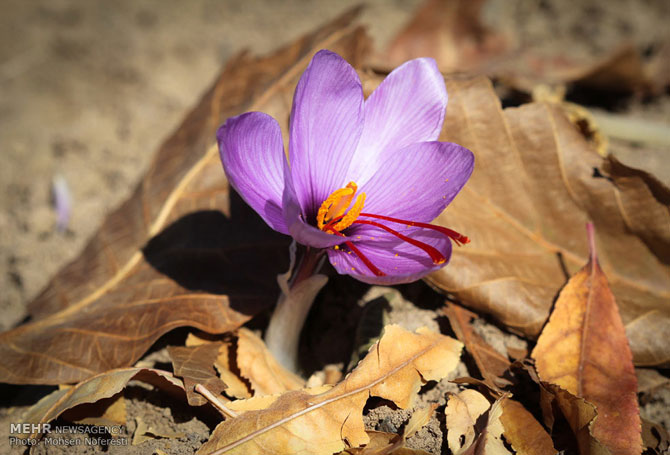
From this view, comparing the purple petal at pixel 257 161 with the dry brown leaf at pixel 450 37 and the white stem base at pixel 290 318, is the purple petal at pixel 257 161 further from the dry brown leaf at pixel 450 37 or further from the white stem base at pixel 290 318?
the dry brown leaf at pixel 450 37

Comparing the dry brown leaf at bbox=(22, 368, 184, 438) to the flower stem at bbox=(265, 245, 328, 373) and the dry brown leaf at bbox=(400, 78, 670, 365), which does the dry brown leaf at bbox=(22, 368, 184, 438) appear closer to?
the flower stem at bbox=(265, 245, 328, 373)

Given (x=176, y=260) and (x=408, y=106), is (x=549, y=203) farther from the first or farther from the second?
(x=176, y=260)

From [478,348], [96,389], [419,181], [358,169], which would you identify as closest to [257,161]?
[358,169]

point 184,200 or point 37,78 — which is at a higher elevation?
point 37,78

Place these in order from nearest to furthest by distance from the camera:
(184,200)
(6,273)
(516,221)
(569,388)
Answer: (569,388) → (516,221) → (184,200) → (6,273)

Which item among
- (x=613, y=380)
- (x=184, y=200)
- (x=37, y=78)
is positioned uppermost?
(x=37, y=78)

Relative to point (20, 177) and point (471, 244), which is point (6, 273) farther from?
point (471, 244)

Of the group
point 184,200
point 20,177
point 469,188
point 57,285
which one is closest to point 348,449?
point 469,188

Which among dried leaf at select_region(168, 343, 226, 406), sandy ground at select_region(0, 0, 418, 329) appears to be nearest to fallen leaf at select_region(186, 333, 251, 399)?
dried leaf at select_region(168, 343, 226, 406)
